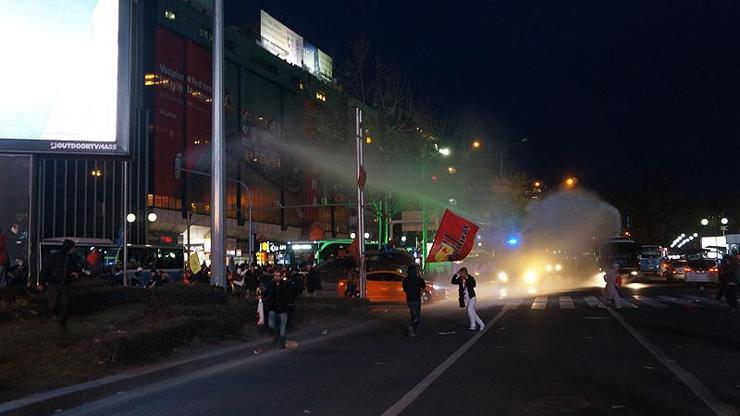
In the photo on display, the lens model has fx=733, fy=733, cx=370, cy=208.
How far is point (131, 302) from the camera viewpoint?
16.8m

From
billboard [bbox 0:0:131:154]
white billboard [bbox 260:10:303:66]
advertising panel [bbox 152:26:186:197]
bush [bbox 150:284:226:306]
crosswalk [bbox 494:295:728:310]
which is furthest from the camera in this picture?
white billboard [bbox 260:10:303:66]

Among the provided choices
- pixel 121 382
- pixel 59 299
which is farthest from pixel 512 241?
pixel 121 382

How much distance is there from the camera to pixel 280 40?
9450cm

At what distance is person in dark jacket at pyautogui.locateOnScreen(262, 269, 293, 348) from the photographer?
15.0 meters

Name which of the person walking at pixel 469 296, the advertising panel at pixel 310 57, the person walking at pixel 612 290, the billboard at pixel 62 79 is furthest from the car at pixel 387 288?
the advertising panel at pixel 310 57

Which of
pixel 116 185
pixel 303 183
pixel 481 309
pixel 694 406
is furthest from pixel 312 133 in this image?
pixel 303 183

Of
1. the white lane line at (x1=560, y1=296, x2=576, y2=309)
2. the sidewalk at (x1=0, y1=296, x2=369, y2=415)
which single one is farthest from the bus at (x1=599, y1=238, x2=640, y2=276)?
the sidewalk at (x1=0, y1=296, x2=369, y2=415)

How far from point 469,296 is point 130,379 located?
32.4 ft

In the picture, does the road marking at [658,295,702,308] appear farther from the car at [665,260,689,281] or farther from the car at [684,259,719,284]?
the car at [665,260,689,281]

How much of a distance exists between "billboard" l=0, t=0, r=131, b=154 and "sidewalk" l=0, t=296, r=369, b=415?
5.25m

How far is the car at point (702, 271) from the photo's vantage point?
129 ft

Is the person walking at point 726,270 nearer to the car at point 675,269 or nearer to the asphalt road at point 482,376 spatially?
the asphalt road at point 482,376

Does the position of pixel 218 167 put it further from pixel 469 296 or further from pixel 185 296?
pixel 469 296

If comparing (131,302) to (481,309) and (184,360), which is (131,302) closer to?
(184,360)
